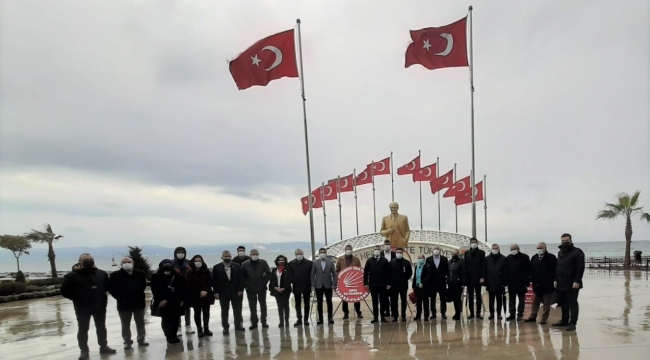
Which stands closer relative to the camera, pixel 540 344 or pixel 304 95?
pixel 540 344

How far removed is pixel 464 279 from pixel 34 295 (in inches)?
832

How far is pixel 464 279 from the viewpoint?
10.6 metres

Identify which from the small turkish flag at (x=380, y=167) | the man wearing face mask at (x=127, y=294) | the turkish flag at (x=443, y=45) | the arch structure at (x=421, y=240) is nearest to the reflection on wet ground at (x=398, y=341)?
the man wearing face mask at (x=127, y=294)

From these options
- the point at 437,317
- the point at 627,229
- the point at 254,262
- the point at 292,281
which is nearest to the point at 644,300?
the point at 437,317

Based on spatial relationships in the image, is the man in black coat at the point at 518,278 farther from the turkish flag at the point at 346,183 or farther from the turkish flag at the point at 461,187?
the turkish flag at the point at 346,183

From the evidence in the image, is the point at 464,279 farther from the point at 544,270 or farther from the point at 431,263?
the point at 544,270

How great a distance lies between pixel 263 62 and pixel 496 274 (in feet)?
27.4

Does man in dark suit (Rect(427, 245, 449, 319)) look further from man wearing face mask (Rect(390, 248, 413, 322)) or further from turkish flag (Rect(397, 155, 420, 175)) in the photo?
turkish flag (Rect(397, 155, 420, 175))

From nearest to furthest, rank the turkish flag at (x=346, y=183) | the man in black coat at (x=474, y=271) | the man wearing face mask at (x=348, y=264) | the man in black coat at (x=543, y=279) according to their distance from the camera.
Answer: the man in black coat at (x=543, y=279), the man in black coat at (x=474, y=271), the man wearing face mask at (x=348, y=264), the turkish flag at (x=346, y=183)

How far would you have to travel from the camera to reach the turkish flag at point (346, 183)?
30719mm

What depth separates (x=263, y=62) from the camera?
13742 mm

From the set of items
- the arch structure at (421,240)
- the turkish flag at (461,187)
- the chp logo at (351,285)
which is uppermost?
the turkish flag at (461,187)

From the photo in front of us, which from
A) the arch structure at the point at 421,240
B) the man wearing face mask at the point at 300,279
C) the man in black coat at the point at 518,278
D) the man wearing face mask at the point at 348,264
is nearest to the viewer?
the man in black coat at the point at 518,278

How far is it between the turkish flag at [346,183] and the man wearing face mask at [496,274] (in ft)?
66.5
